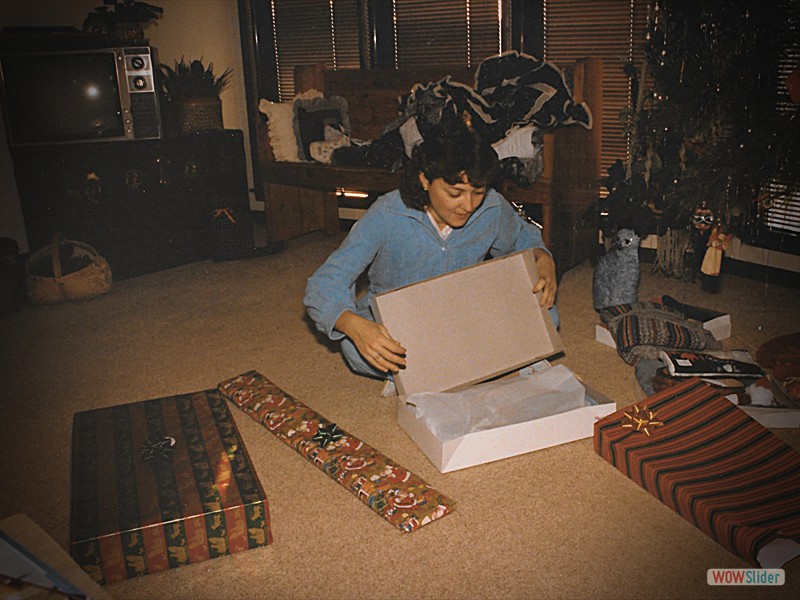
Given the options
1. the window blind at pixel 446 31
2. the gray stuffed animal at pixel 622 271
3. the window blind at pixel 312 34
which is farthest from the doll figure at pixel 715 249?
the window blind at pixel 312 34

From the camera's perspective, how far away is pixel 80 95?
10.6 ft

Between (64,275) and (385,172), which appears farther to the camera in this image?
(385,172)

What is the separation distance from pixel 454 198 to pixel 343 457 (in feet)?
2.17

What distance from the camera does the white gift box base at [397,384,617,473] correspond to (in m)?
1.71

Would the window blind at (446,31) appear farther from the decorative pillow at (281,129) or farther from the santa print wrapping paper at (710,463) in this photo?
the santa print wrapping paper at (710,463)

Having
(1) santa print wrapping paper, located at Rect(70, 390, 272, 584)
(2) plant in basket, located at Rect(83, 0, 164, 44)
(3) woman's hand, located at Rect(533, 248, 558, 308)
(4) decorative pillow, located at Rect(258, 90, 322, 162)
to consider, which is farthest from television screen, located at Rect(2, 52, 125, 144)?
(3) woman's hand, located at Rect(533, 248, 558, 308)

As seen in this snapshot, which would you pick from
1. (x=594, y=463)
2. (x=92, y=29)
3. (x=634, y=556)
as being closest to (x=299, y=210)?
(x=92, y=29)

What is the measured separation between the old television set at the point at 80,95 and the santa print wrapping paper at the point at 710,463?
2495mm

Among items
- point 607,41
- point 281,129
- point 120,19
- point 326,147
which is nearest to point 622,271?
point 607,41

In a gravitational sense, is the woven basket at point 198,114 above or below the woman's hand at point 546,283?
above

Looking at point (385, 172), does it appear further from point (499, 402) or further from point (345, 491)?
point (345, 491)

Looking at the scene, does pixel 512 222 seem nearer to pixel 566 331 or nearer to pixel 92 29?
pixel 566 331

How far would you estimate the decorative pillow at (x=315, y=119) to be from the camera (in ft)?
11.9

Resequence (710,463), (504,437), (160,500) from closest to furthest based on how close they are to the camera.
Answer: (160,500) → (710,463) → (504,437)
